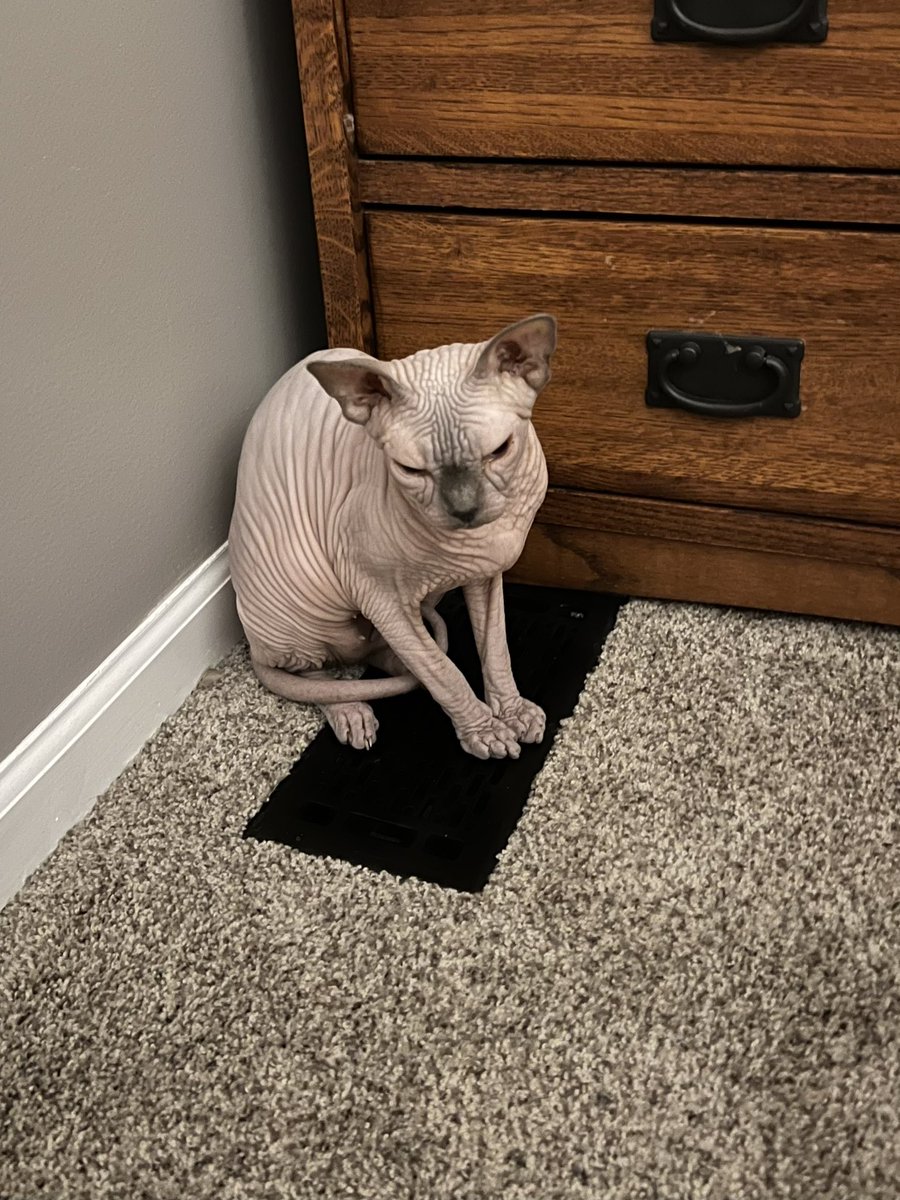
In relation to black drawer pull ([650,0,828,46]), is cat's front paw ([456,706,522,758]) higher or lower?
lower

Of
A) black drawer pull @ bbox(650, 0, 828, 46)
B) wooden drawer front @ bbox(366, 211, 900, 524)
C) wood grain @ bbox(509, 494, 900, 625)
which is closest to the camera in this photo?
black drawer pull @ bbox(650, 0, 828, 46)

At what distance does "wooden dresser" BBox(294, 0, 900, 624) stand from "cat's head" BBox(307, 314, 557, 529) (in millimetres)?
293

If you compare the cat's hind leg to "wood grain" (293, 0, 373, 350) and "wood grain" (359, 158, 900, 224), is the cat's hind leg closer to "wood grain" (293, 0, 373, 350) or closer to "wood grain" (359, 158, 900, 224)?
"wood grain" (293, 0, 373, 350)

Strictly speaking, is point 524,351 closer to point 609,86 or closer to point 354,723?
point 609,86

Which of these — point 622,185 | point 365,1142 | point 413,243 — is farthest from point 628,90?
point 365,1142

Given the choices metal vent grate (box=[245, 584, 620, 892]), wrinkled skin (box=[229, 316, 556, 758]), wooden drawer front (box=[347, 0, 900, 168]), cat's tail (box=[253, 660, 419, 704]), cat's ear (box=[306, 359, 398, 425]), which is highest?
wooden drawer front (box=[347, 0, 900, 168])

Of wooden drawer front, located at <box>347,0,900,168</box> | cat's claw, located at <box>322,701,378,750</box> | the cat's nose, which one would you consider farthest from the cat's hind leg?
wooden drawer front, located at <box>347,0,900,168</box>

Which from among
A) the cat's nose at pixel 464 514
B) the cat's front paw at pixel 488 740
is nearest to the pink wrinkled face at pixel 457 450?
the cat's nose at pixel 464 514

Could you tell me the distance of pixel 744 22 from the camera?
38.1 inches

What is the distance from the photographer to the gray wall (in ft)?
3.16

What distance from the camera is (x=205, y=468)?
4.06 feet

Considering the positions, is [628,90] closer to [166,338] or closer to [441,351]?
[441,351]

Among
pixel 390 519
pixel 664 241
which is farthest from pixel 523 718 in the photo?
pixel 664 241

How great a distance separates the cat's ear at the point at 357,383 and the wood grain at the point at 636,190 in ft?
1.13
